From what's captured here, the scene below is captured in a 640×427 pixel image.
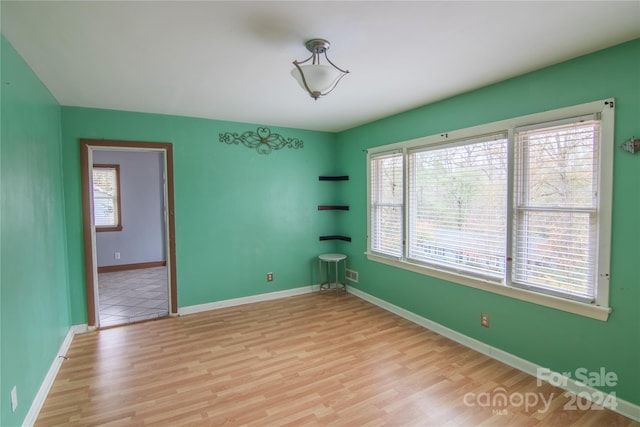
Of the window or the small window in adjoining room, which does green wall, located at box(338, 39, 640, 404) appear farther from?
the small window in adjoining room

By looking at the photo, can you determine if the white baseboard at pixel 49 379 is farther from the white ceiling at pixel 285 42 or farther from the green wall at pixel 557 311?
the green wall at pixel 557 311

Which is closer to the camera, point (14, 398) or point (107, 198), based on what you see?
point (14, 398)

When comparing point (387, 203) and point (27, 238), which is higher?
point (387, 203)

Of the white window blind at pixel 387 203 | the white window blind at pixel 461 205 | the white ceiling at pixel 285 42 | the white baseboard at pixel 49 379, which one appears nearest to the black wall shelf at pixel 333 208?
the white window blind at pixel 387 203

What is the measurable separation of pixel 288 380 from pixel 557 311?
2130 millimetres

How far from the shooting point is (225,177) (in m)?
4.21

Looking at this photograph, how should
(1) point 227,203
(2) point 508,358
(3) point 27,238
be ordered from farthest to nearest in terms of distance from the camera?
(1) point 227,203 → (2) point 508,358 → (3) point 27,238

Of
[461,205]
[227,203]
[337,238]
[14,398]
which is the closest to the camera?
[14,398]

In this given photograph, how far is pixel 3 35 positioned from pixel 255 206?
2.87 meters

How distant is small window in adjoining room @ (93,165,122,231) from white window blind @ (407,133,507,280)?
569 centimetres

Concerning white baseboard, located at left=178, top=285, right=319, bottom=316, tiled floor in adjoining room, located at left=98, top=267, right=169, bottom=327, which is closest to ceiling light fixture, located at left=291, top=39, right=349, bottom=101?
white baseboard, located at left=178, top=285, right=319, bottom=316

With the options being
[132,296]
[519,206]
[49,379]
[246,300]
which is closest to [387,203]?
[519,206]

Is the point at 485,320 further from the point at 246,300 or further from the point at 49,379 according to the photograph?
the point at 49,379

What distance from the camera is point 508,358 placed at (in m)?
2.75
